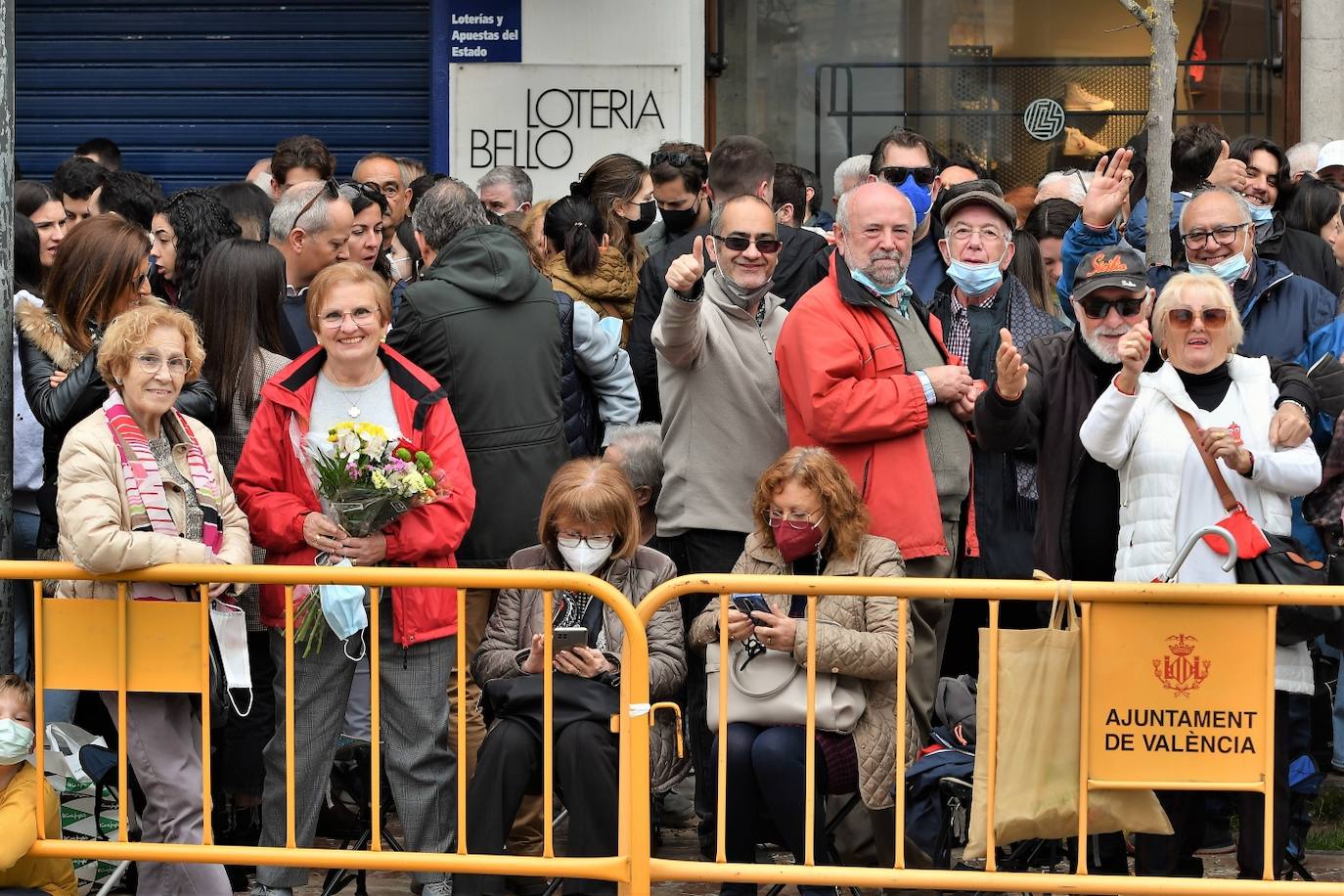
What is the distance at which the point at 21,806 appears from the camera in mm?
5562

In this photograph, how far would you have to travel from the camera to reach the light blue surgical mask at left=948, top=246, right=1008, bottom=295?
6.97 m

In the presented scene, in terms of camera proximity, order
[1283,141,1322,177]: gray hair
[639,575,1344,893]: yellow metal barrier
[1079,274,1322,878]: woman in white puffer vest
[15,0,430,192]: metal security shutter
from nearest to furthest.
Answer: [639,575,1344,893]: yellow metal barrier
[1079,274,1322,878]: woman in white puffer vest
[1283,141,1322,177]: gray hair
[15,0,430,192]: metal security shutter

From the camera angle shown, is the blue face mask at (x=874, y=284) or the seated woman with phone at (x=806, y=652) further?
the blue face mask at (x=874, y=284)

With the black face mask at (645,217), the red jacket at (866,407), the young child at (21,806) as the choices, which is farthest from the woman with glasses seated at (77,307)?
the black face mask at (645,217)

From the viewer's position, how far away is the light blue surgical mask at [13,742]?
5.57 m

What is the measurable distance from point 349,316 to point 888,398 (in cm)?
176

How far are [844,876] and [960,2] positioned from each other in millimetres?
8281

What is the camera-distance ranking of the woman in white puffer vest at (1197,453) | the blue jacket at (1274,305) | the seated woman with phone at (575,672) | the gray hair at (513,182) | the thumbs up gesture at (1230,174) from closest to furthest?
1. the woman in white puffer vest at (1197,453)
2. the seated woman with phone at (575,672)
3. the blue jacket at (1274,305)
4. the thumbs up gesture at (1230,174)
5. the gray hair at (513,182)

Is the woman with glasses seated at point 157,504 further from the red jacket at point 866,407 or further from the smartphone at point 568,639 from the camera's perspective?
the red jacket at point 866,407

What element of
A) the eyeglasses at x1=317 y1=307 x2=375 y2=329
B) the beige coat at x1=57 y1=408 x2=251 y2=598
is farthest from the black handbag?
the beige coat at x1=57 y1=408 x2=251 y2=598

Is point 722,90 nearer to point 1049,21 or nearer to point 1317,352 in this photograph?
point 1049,21

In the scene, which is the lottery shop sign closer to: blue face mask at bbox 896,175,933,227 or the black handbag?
the black handbag

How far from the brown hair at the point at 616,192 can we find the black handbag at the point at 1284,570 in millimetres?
3184

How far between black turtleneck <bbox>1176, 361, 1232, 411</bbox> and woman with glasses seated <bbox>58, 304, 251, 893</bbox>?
2.99m
